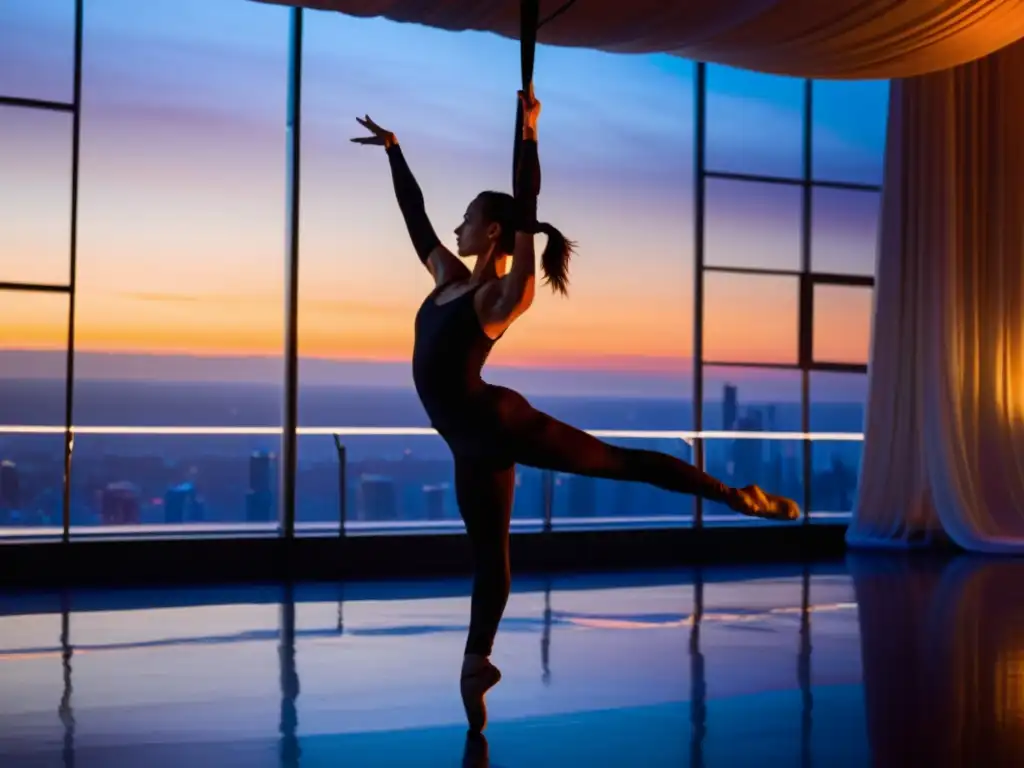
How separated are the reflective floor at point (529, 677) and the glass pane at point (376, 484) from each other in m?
0.78

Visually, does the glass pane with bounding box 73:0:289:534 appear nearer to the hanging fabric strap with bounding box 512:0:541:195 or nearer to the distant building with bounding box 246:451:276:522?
the distant building with bounding box 246:451:276:522

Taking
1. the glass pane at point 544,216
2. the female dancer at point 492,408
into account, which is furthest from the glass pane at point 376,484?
the female dancer at point 492,408

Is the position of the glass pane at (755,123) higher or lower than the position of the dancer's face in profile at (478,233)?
higher

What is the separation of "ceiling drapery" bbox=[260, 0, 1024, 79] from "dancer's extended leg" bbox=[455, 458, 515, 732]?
2365 millimetres

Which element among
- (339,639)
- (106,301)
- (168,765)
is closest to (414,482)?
(106,301)

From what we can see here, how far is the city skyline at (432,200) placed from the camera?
27.1ft

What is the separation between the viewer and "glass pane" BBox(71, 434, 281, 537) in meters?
6.46

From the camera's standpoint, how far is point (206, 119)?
9383mm

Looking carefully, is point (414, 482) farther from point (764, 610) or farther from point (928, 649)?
point (928, 649)

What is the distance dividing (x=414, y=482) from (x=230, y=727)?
4515 millimetres

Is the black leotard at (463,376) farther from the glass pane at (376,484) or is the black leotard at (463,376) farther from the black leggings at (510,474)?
the glass pane at (376,484)

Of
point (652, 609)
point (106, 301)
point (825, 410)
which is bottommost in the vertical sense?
point (652, 609)

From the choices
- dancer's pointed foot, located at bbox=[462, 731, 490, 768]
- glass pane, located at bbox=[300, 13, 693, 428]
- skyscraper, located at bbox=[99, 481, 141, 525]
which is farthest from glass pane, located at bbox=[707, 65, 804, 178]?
dancer's pointed foot, located at bbox=[462, 731, 490, 768]

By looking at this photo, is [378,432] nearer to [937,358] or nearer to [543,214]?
[543,214]
